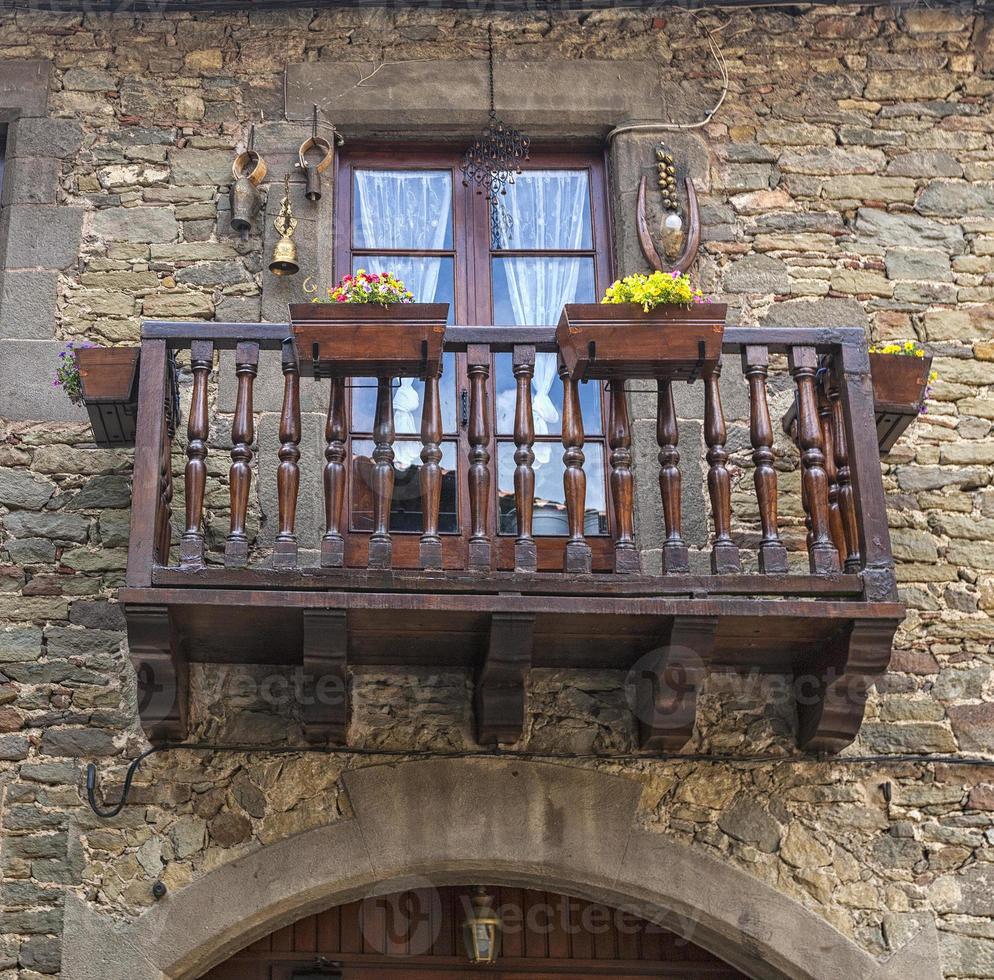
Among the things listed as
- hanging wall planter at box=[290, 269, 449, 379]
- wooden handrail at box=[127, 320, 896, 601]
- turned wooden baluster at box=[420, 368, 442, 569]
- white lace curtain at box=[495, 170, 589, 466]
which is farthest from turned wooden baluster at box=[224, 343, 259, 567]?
white lace curtain at box=[495, 170, 589, 466]

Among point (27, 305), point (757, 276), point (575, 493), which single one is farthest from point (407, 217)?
point (575, 493)

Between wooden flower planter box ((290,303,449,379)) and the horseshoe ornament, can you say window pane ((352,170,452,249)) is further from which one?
wooden flower planter box ((290,303,449,379))

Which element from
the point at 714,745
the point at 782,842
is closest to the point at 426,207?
the point at 714,745

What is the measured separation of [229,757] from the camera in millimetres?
5098

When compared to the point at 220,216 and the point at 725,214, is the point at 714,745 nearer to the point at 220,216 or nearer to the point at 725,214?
the point at 725,214

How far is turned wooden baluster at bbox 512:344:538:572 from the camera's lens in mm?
4762

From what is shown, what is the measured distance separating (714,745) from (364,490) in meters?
1.57

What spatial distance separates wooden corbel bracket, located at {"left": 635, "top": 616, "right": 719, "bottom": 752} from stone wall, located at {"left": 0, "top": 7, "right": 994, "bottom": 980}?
0.14 meters

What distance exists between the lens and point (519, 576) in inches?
185

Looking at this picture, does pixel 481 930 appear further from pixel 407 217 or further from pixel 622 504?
pixel 407 217

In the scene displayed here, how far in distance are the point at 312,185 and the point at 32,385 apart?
1.36 meters

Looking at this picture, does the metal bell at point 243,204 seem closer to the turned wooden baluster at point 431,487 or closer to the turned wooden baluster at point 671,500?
the turned wooden baluster at point 431,487

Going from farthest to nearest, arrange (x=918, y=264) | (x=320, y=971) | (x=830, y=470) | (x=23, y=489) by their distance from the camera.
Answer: (x=918, y=264) < (x=23, y=489) < (x=320, y=971) < (x=830, y=470)

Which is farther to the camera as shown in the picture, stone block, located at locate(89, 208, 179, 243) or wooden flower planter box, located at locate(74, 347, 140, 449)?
stone block, located at locate(89, 208, 179, 243)
